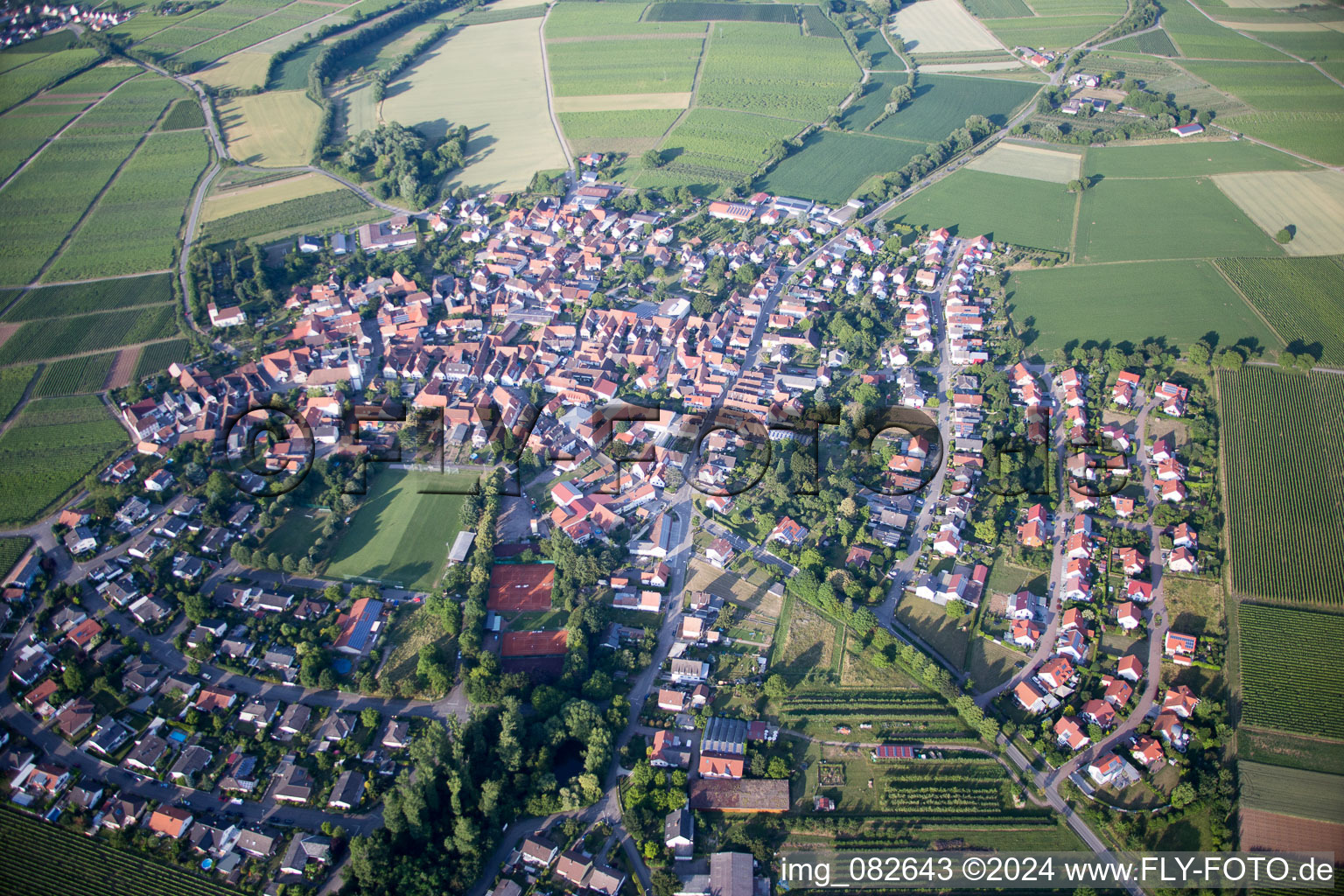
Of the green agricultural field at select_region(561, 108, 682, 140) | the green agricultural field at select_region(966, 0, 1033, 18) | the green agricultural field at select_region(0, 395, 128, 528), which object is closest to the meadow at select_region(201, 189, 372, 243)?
the green agricultural field at select_region(0, 395, 128, 528)

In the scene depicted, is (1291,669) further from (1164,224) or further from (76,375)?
(76,375)

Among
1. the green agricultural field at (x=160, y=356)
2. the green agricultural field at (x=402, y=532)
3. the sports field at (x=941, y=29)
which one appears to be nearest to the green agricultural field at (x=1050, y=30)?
the sports field at (x=941, y=29)

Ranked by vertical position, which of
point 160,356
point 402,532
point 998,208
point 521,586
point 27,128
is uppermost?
point 27,128

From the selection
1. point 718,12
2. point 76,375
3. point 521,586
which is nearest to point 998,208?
point 521,586

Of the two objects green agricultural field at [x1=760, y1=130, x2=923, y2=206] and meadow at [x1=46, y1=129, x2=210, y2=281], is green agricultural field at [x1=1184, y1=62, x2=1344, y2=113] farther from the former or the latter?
meadow at [x1=46, y1=129, x2=210, y2=281]

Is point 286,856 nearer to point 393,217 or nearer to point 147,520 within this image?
point 147,520

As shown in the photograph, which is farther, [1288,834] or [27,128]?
[27,128]
